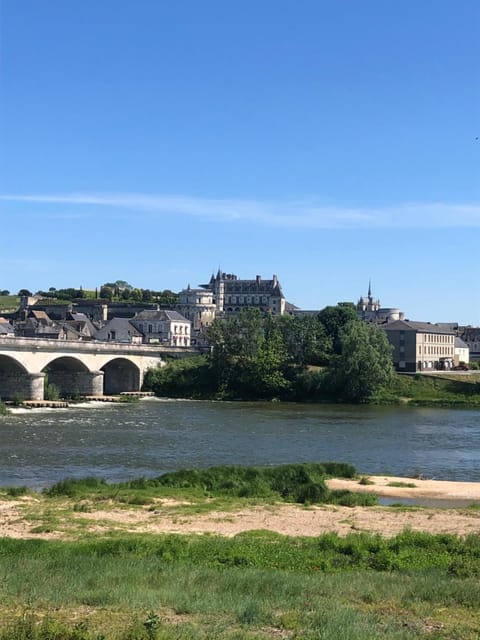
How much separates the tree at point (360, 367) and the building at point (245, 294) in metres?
96.0

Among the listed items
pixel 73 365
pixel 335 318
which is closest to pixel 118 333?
pixel 335 318

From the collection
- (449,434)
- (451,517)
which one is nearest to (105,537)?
(451,517)

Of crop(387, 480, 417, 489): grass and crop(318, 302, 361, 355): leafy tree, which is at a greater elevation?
crop(318, 302, 361, 355): leafy tree

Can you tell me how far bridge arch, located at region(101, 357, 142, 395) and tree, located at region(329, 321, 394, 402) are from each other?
2264cm

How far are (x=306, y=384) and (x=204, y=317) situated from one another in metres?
85.6

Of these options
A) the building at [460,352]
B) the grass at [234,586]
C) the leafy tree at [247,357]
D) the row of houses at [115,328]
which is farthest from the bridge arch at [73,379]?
the building at [460,352]

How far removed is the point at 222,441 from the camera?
49.4 m

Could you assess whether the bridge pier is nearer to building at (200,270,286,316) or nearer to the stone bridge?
the stone bridge

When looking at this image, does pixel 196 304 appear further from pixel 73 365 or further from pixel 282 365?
pixel 73 365

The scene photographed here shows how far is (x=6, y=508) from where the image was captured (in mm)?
25172

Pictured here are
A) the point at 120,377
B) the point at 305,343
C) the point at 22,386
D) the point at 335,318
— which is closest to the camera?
the point at 22,386

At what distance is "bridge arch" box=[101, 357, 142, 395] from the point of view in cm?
9469

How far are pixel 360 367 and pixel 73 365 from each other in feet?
95.5

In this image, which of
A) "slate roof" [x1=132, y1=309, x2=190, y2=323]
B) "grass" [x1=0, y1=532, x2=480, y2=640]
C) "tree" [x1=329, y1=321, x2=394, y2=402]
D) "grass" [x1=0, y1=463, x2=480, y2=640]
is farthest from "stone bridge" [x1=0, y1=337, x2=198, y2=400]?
"grass" [x1=0, y1=532, x2=480, y2=640]
